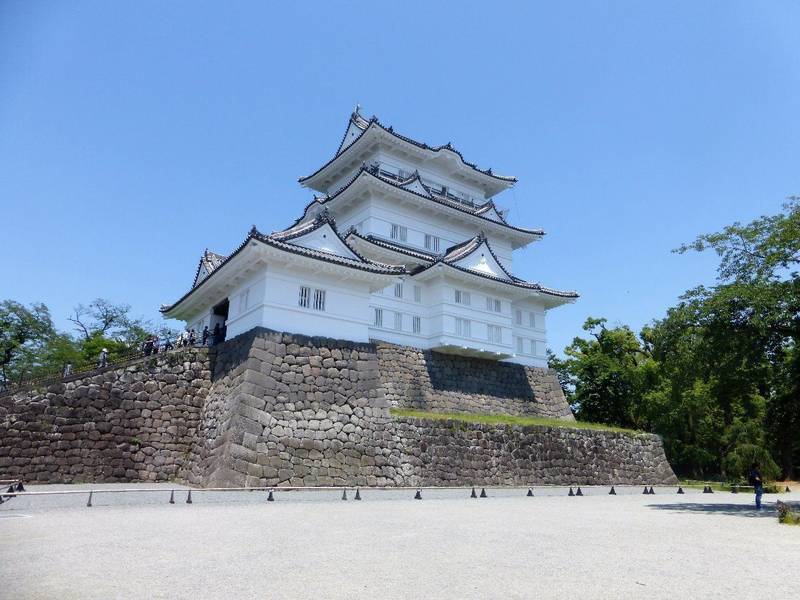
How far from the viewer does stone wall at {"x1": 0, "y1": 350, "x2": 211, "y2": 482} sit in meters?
16.6

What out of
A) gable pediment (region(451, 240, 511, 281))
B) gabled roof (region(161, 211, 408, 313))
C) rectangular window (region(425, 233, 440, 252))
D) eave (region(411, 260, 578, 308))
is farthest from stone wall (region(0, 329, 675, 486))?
rectangular window (region(425, 233, 440, 252))

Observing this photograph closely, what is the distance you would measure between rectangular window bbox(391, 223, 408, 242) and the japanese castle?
7 cm

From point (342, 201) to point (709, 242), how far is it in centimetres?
1886

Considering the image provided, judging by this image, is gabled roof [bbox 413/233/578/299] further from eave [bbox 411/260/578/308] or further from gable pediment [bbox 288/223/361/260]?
gable pediment [bbox 288/223/361/260]

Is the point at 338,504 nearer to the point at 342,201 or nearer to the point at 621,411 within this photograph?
the point at 342,201

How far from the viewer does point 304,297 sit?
19.6 m

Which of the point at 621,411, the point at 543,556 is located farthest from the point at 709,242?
the point at 621,411

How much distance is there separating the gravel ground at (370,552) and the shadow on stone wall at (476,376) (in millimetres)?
13018

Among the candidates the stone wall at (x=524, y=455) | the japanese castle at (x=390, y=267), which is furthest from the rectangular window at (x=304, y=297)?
the stone wall at (x=524, y=455)

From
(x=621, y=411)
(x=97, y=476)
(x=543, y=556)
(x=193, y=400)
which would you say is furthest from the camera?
(x=621, y=411)

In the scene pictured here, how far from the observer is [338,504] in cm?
1391

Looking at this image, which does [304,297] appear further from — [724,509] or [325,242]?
[724,509]

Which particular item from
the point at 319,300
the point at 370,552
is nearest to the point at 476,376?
the point at 319,300

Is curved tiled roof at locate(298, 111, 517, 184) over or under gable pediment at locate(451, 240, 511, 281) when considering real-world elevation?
over
